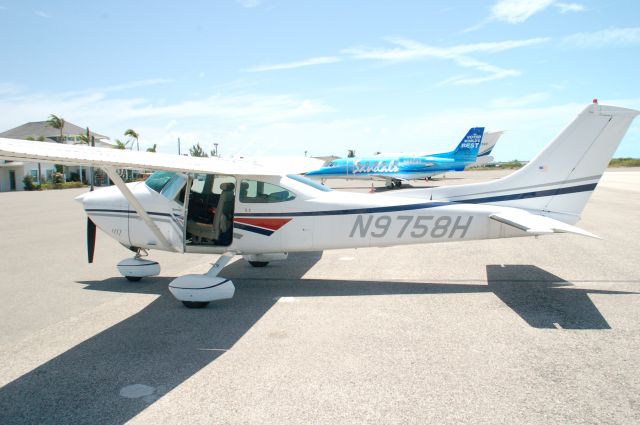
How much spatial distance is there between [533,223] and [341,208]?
2726 mm

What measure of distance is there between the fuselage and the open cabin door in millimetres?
16

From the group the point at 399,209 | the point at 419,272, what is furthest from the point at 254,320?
the point at 419,272

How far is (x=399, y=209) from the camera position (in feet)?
22.8

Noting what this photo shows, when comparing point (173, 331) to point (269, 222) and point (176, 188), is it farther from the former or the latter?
point (176, 188)

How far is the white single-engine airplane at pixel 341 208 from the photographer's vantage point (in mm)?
6820

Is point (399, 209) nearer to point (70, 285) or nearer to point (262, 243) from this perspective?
point (262, 243)

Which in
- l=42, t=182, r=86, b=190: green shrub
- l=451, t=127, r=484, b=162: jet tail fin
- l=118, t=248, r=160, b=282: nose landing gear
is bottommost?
l=42, t=182, r=86, b=190: green shrub

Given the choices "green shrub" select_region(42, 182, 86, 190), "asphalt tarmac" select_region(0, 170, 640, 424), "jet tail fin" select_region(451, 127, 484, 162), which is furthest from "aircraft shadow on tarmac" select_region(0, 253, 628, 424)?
"green shrub" select_region(42, 182, 86, 190)

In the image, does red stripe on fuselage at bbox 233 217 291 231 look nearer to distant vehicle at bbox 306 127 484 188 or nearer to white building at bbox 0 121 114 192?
white building at bbox 0 121 114 192

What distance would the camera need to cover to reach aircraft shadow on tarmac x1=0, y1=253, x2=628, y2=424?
12.0ft

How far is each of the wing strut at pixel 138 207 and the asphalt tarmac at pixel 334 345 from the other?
2.60ft

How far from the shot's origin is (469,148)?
38844mm

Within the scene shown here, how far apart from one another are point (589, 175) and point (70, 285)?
27.4 ft

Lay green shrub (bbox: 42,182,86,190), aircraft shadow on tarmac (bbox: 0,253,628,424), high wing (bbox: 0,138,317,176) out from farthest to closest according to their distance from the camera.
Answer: green shrub (bbox: 42,182,86,190) → high wing (bbox: 0,138,317,176) → aircraft shadow on tarmac (bbox: 0,253,628,424)
